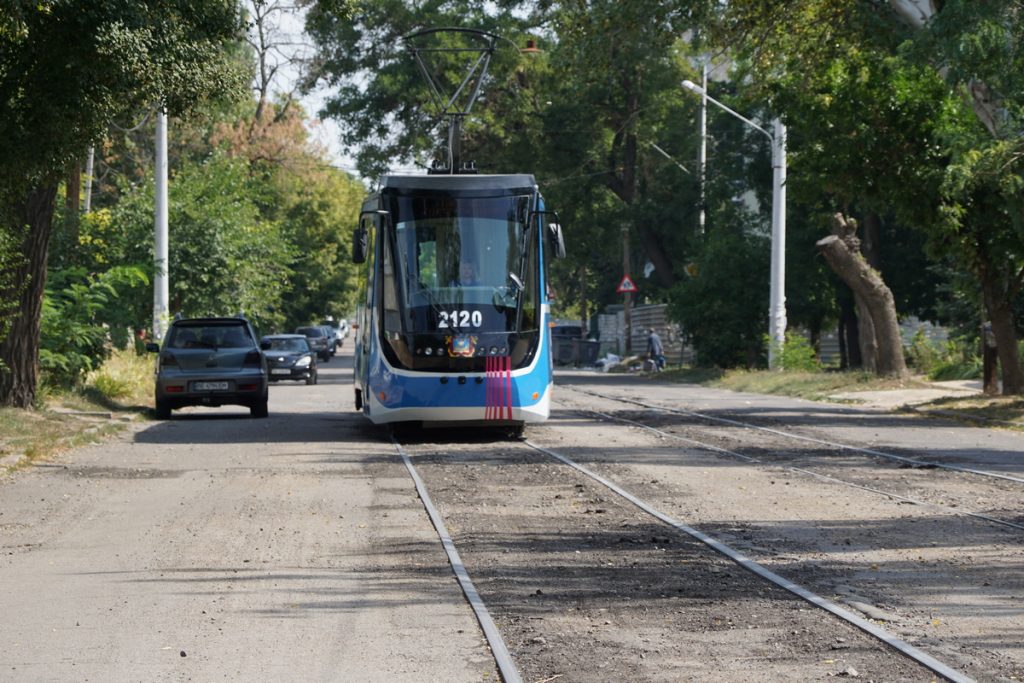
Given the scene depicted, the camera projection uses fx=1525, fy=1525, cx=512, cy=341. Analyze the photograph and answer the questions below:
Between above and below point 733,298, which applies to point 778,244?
above

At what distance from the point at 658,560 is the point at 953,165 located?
13420mm

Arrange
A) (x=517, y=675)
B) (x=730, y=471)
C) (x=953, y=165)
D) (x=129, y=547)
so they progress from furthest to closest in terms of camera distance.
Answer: (x=953, y=165) → (x=730, y=471) → (x=129, y=547) → (x=517, y=675)

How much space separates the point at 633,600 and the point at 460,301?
1139 centimetres

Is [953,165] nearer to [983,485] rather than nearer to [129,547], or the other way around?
[983,485]

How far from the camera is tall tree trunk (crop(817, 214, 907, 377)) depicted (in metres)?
32.9

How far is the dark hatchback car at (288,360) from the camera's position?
1714 inches

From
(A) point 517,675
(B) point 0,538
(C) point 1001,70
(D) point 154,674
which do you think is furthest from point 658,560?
(C) point 1001,70

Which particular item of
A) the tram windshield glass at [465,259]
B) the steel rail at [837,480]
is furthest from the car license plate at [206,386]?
the steel rail at [837,480]

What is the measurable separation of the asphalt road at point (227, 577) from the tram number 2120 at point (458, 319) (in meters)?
3.01

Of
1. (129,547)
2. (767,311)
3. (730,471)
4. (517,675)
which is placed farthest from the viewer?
(767,311)

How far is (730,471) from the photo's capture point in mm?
15453

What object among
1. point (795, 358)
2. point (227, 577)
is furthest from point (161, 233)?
point (227, 577)

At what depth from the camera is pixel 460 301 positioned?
19359 mm

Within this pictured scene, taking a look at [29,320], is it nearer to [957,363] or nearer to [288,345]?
[288,345]
